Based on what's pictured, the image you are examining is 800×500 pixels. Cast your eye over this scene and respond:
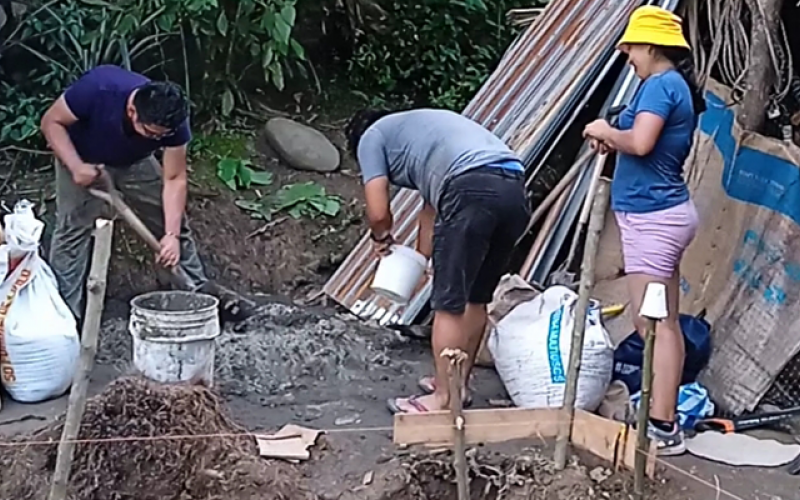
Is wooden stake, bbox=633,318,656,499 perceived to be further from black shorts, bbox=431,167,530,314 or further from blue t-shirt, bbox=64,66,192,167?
blue t-shirt, bbox=64,66,192,167

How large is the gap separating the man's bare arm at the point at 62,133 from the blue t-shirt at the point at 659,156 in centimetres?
218

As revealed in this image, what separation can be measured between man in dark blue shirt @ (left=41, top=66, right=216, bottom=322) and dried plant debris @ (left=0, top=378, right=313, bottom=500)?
3.26 feet

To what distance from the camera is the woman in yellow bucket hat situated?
13.6 ft

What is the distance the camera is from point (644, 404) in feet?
11.5

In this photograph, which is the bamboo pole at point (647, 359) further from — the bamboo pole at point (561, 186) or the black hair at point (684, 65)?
the bamboo pole at point (561, 186)

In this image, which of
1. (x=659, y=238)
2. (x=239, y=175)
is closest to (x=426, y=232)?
(x=659, y=238)

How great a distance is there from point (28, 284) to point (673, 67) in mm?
2539

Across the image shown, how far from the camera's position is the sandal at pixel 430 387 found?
489cm

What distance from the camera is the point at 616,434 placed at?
163 inches

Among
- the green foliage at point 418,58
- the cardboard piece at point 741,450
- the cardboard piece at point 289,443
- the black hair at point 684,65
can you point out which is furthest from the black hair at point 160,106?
the green foliage at point 418,58

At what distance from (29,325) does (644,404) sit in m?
2.41

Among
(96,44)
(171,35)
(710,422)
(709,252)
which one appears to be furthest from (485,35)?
(710,422)

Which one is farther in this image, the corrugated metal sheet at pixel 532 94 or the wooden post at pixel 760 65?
the corrugated metal sheet at pixel 532 94

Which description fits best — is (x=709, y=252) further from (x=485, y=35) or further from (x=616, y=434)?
(x=485, y=35)
